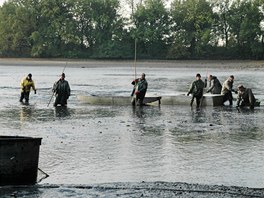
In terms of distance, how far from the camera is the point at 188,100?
27516 mm

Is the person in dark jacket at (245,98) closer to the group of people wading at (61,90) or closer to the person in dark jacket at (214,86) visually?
the person in dark jacket at (214,86)

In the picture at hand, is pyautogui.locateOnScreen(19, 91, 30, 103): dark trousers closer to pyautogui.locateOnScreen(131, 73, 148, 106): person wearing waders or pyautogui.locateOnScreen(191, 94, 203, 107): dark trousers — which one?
pyautogui.locateOnScreen(131, 73, 148, 106): person wearing waders

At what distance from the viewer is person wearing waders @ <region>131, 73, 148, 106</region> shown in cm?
2605

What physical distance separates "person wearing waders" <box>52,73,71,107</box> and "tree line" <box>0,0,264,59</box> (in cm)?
7112

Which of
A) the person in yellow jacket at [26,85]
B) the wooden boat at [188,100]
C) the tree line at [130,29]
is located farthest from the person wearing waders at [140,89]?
the tree line at [130,29]

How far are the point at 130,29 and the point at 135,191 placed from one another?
9617 cm

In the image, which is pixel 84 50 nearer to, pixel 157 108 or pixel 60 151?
pixel 157 108

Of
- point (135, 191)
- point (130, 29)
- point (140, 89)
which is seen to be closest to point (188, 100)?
point (140, 89)

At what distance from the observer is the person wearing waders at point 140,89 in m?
26.0

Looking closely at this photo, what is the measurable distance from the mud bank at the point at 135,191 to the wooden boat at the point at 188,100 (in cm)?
1638

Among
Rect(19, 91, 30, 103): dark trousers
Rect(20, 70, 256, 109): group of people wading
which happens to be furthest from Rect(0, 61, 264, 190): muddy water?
Rect(19, 91, 30, 103): dark trousers

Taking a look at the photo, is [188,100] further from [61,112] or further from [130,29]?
[130,29]

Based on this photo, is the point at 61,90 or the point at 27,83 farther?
the point at 27,83

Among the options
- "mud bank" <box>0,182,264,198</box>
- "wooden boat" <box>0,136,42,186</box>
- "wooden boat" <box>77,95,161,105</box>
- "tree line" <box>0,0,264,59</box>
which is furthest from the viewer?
"tree line" <box>0,0,264,59</box>
